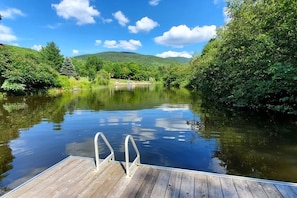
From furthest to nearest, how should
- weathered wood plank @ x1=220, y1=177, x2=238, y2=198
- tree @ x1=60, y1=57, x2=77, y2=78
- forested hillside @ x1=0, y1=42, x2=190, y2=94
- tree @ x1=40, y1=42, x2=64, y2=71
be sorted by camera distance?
tree @ x1=40, y1=42, x2=64, y2=71 < tree @ x1=60, y1=57, x2=77, y2=78 < forested hillside @ x1=0, y1=42, x2=190, y2=94 < weathered wood plank @ x1=220, y1=177, x2=238, y2=198

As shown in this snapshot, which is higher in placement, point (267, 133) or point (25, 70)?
point (25, 70)

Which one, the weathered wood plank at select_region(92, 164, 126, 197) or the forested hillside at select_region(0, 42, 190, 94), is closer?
the weathered wood plank at select_region(92, 164, 126, 197)

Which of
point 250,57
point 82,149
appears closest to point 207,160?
point 82,149

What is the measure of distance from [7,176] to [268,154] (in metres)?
6.34

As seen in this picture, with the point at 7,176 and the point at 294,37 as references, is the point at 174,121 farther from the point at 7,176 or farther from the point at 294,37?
the point at 7,176

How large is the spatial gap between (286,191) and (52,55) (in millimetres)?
58452

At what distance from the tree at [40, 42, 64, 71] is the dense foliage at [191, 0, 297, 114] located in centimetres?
4526

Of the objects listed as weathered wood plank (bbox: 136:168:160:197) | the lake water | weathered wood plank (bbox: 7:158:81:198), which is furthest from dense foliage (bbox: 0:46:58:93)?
weathered wood plank (bbox: 136:168:160:197)

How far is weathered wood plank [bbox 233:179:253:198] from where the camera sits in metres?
2.84

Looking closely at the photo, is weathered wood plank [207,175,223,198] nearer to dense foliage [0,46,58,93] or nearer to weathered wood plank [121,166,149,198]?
weathered wood plank [121,166,149,198]

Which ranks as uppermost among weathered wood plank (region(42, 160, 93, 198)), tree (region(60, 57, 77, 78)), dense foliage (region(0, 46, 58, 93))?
tree (region(60, 57, 77, 78))

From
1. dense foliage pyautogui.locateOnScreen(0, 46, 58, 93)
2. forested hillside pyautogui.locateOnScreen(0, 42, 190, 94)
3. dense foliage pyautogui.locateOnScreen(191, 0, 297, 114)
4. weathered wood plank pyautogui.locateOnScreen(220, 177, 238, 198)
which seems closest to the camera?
weathered wood plank pyautogui.locateOnScreen(220, 177, 238, 198)

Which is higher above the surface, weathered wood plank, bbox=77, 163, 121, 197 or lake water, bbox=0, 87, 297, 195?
weathered wood plank, bbox=77, 163, 121, 197

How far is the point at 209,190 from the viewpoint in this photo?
2.96 meters
